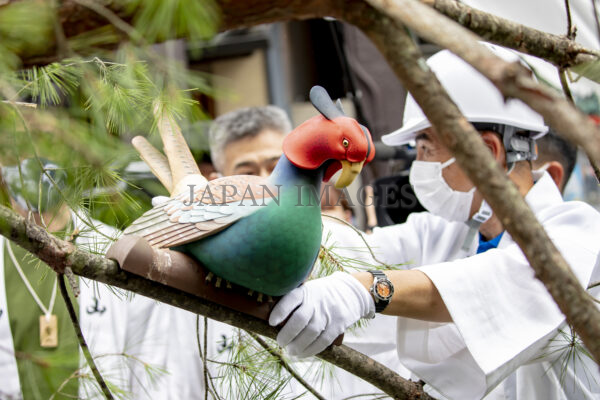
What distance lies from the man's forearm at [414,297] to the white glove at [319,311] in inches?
1.6

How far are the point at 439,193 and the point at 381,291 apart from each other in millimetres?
522

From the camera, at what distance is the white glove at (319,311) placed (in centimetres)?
80

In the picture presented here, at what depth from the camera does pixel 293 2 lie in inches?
22.2

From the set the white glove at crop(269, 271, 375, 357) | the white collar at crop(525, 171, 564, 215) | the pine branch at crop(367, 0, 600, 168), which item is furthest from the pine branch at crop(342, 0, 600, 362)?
the white collar at crop(525, 171, 564, 215)

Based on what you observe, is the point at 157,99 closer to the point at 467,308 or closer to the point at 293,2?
the point at 293,2

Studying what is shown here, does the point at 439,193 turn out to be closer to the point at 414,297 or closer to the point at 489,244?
the point at 489,244

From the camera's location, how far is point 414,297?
101 centimetres

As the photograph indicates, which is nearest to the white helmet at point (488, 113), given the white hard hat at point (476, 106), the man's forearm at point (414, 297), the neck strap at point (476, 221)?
the white hard hat at point (476, 106)

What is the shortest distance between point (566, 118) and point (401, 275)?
0.64m

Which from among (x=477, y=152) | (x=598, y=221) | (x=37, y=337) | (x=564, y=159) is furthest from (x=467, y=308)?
(x=37, y=337)

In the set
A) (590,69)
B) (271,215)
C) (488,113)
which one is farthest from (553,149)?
(271,215)

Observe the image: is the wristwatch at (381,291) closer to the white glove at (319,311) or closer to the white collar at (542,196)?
the white glove at (319,311)

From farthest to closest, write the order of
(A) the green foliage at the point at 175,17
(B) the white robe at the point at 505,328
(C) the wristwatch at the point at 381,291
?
(B) the white robe at the point at 505,328 → (C) the wristwatch at the point at 381,291 → (A) the green foliage at the point at 175,17

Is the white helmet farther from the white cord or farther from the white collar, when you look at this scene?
the white cord
